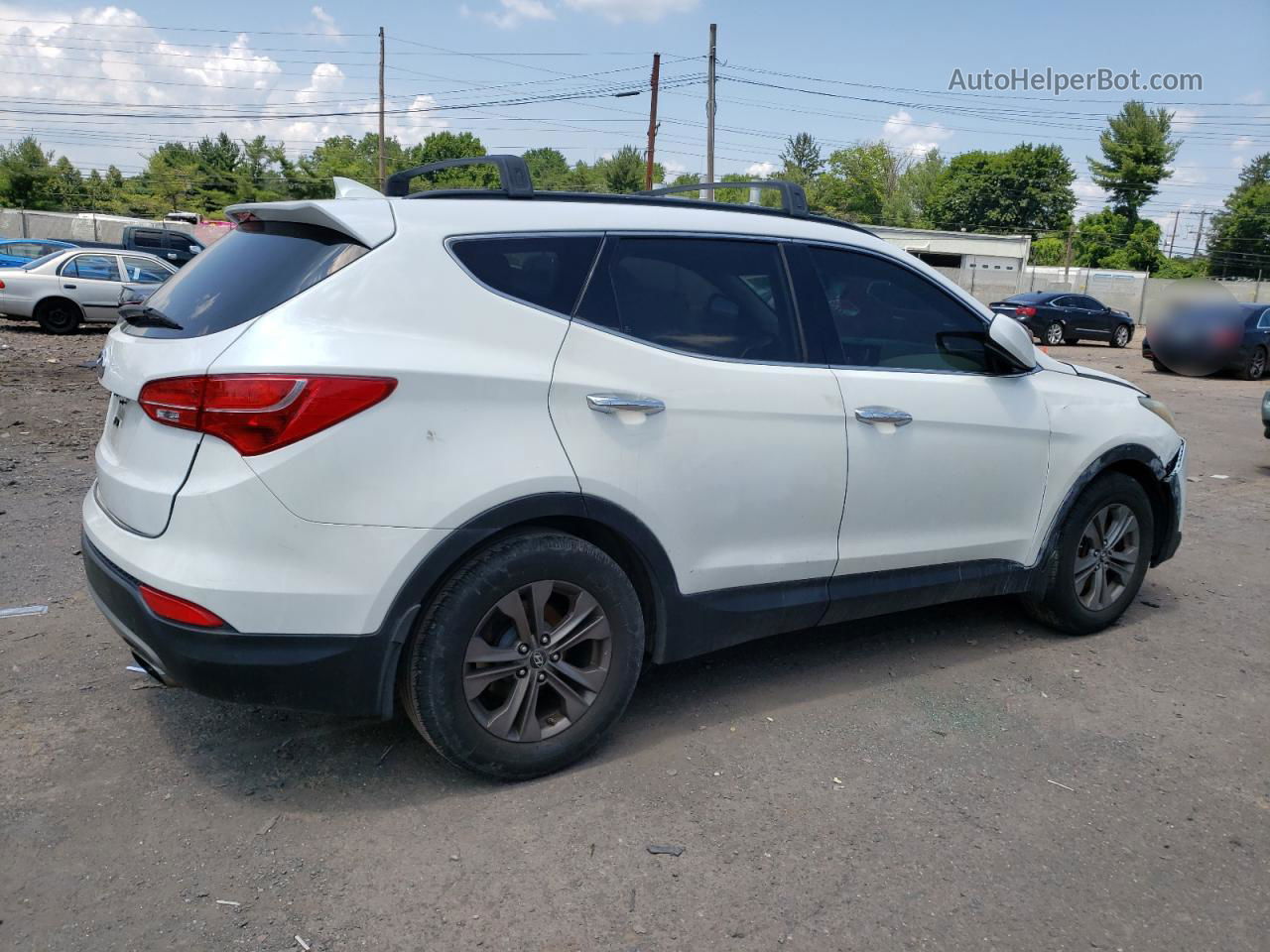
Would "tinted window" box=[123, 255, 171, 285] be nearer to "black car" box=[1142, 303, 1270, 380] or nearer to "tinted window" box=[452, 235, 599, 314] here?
"tinted window" box=[452, 235, 599, 314]

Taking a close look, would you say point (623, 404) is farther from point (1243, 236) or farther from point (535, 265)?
point (1243, 236)

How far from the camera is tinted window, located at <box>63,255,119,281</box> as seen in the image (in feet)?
58.1

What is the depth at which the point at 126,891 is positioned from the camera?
267cm

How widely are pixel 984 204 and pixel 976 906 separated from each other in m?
89.9

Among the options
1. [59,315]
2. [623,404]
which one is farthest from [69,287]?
[623,404]

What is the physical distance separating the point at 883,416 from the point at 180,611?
97.8 inches

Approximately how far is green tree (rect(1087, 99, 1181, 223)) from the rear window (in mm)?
72233

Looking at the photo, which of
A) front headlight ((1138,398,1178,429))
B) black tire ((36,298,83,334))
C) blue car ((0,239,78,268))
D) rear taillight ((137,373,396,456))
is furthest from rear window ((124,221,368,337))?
blue car ((0,239,78,268))

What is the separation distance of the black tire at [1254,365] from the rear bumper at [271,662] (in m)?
21.4

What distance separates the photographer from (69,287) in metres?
17.7

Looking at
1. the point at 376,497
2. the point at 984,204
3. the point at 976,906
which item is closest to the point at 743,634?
the point at 976,906

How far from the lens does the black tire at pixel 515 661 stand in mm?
3018

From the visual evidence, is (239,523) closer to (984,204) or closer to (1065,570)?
(1065,570)

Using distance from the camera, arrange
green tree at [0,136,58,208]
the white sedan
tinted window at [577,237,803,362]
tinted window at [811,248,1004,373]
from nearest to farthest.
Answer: tinted window at [577,237,803,362] → tinted window at [811,248,1004,373] → the white sedan → green tree at [0,136,58,208]
